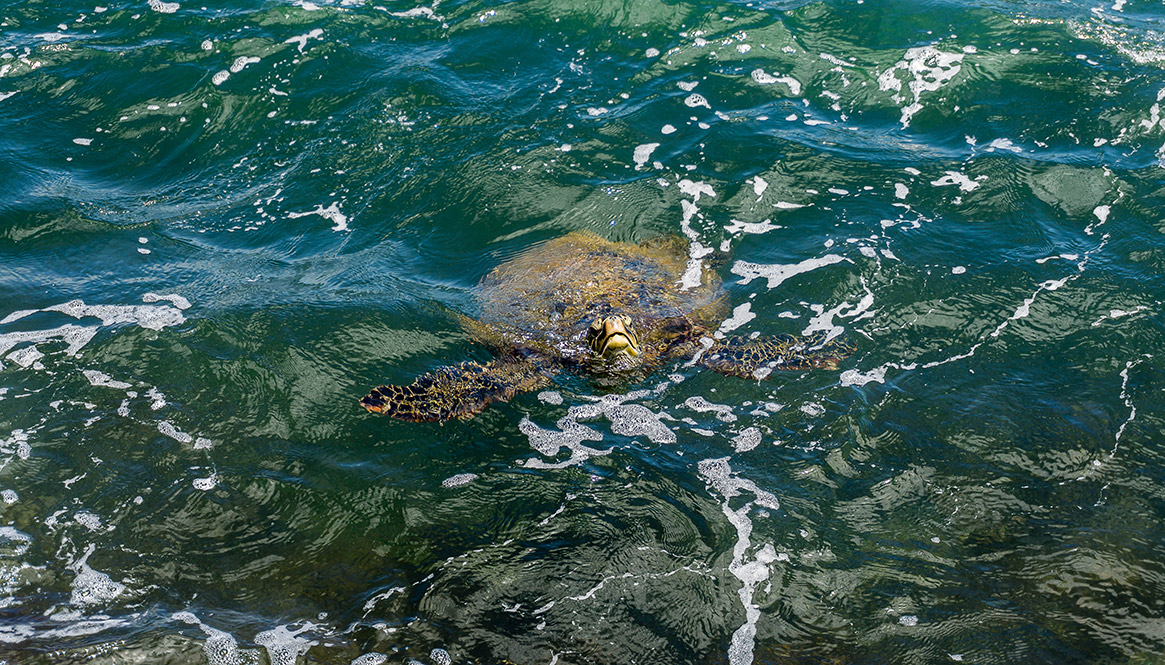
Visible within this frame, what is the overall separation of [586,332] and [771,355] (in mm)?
1803

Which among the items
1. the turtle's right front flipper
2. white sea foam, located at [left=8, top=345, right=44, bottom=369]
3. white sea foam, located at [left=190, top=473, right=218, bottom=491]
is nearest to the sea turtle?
the turtle's right front flipper

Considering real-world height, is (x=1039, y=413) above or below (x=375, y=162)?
below

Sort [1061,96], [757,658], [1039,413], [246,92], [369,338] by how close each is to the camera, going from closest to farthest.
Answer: [757,658] → [1039,413] → [369,338] → [1061,96] → [246,92]

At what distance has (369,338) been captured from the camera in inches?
318

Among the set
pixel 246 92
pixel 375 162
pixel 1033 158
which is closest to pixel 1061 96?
pixel 1033 158

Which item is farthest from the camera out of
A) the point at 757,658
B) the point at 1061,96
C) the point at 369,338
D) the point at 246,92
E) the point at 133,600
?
the point at 246,92

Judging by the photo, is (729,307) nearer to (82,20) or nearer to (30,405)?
(30,405)

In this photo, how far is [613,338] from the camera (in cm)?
745

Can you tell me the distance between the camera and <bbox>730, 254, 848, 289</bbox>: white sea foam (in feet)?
29.0

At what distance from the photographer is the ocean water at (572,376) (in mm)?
5445

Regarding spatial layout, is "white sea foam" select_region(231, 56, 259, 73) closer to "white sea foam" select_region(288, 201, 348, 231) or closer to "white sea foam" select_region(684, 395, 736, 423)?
"white sea foam" select_region(288, 201, 348, 231)

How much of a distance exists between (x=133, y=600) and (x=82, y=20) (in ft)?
38.7

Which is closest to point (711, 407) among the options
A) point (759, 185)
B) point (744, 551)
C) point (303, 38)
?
point (744, 551)

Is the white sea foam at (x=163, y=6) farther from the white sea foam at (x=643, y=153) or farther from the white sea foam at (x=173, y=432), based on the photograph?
the white sea foam at (x=173, y=432)
